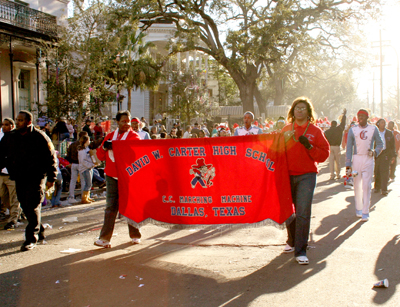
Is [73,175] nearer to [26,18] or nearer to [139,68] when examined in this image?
[26,18]

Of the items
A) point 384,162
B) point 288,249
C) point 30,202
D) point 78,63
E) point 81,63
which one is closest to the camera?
point 288,249

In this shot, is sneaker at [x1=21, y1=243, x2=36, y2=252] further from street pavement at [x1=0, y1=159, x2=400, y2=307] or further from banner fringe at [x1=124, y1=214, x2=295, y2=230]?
banner fringe at [x1=124, y1=214, x2=295, y2=230]

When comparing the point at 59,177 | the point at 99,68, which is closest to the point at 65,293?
the point at 59,177

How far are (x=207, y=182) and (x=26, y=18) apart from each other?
58.5ft

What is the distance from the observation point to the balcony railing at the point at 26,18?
1917 cm

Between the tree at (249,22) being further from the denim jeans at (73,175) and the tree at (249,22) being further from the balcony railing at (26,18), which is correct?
the denim jeans at (73,175)

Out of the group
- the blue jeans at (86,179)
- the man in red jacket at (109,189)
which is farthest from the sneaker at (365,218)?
the blue jeans at (86,179)

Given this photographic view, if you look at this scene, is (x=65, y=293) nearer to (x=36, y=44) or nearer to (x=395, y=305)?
(x=395, y=305)

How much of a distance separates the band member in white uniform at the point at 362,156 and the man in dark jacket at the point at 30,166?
5.26 m

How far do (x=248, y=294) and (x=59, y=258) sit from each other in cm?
274

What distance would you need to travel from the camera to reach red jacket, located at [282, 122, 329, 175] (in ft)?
17.6

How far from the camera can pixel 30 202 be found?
20.7 ft

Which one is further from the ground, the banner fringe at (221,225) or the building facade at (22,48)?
the building facade at (22,48)

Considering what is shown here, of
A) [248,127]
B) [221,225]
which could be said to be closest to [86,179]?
[248,127]
